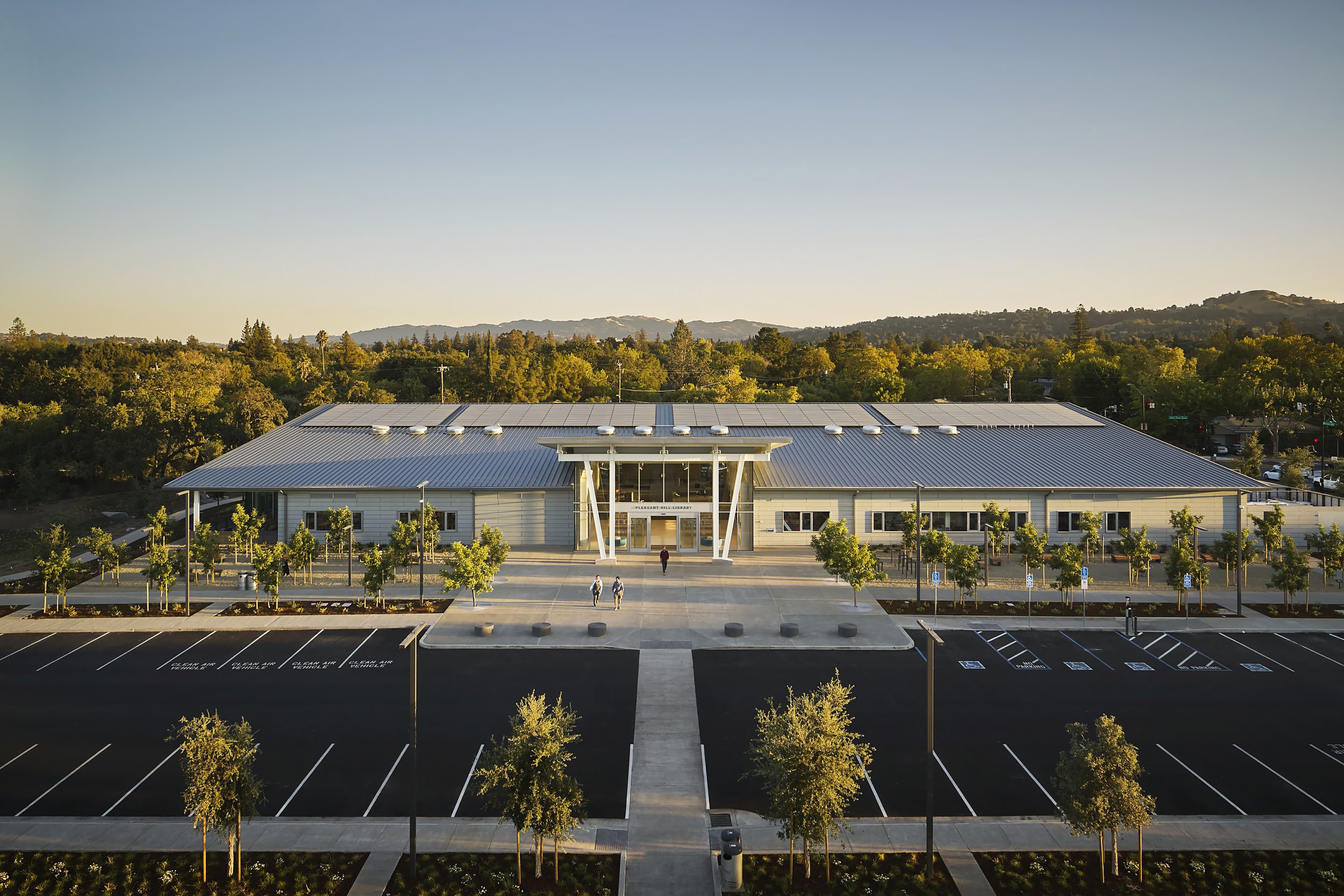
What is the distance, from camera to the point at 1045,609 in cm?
3831

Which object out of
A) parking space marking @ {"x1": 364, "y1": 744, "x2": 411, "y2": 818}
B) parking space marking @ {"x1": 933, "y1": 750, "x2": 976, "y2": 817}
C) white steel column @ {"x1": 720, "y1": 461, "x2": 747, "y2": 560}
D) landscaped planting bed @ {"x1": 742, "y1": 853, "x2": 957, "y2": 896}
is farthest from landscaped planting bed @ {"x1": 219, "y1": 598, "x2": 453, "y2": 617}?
landscaped planting bed @ {"x1": 742, "y1": 853, "x2": 957, "y2": 896}

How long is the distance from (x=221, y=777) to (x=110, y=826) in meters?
4.46

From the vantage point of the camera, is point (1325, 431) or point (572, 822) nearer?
point (572, 822)

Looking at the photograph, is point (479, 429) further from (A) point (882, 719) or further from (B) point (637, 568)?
(A) point (882, 719)

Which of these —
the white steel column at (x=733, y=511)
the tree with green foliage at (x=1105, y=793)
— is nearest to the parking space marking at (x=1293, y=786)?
the tree with green foliage at (x=1105, y=793)

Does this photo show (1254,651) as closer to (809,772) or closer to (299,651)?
(809,772)

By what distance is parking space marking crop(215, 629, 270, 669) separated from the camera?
101 feet

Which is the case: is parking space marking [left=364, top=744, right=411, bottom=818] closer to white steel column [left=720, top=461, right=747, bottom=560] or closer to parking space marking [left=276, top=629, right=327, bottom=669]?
parking space marking [left=276, top=629, right=327, bottom=669]

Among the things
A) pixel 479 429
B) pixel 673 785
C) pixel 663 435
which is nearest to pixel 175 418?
pixel 479 429

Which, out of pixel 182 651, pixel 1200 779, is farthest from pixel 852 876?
pixel 182 651

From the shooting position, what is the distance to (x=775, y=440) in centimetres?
4759

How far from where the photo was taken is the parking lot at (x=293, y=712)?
21016 mm

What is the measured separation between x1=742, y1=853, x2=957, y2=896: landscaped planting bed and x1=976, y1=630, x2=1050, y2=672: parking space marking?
1465 centimetres

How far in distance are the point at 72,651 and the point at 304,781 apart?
676 inches
